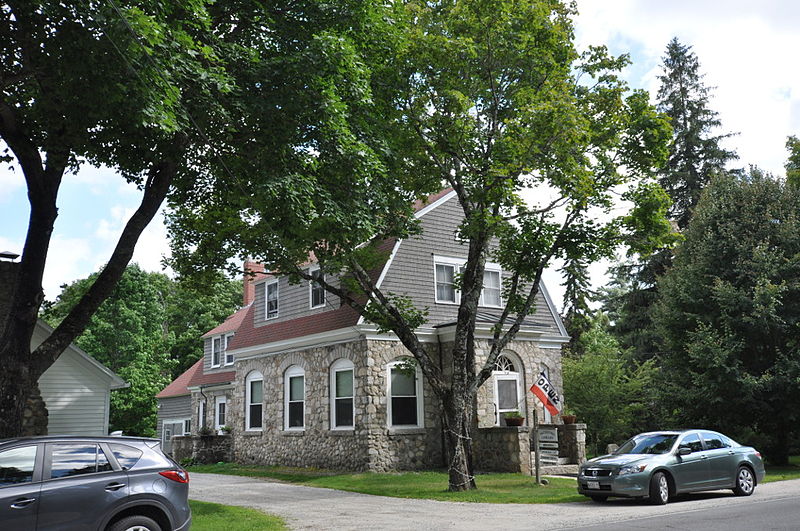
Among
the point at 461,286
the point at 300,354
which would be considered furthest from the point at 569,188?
the point at 300,354

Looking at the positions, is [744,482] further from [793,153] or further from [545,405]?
[793,153]

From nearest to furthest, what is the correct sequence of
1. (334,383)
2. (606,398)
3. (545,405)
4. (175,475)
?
(175,475), (545,405), (334,383), (606,398)

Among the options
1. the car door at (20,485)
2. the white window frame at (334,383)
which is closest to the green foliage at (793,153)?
the white window frame at (334,383)

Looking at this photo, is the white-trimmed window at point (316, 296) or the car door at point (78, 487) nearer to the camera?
the car door at point (78, 487)

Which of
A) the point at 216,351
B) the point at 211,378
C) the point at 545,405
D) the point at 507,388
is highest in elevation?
the point at 216,351

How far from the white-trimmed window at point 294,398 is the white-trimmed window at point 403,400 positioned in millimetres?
3800

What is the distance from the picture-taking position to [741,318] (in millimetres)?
22484

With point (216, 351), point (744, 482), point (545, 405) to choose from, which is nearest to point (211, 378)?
point (216, 351)

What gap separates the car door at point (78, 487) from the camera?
7.42 meters

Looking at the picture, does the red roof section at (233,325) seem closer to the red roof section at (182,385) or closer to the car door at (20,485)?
the red roof section at (182,385)

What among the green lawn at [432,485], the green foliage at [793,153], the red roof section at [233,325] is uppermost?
the green foliage at [793,153]

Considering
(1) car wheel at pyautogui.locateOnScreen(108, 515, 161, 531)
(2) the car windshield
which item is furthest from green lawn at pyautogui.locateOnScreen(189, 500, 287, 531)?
(2) the car windshield

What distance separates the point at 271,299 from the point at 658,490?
56.3ft

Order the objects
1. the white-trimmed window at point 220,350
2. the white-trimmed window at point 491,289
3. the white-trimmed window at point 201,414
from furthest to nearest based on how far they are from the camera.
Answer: the white-trimmed window at point 220,350, the white-trimmed window at point 201,414, the white-trimmed window at point 491,289
